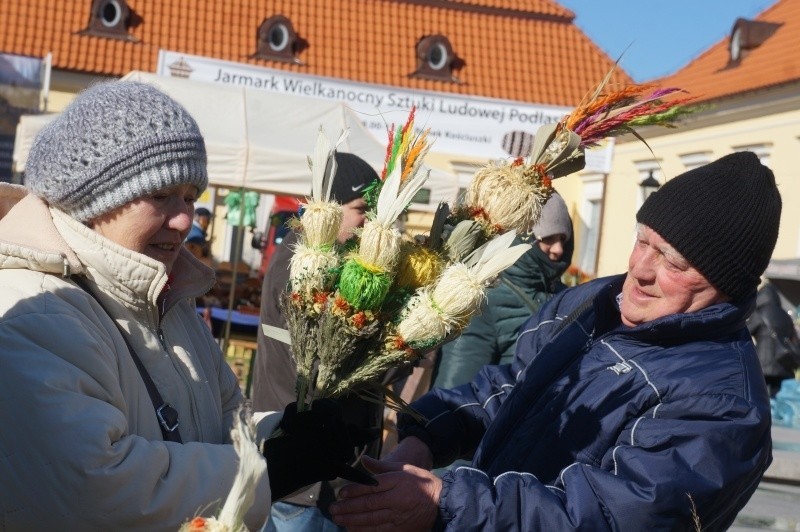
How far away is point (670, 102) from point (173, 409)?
4.91 feet

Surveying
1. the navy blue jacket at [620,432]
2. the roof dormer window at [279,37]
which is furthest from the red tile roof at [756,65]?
the navy blue jacket at [620,432]

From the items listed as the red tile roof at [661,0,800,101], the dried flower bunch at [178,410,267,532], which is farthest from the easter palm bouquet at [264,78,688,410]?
the red tile roof at [661,0,800,101]

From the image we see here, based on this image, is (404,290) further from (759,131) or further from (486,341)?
(759,131)

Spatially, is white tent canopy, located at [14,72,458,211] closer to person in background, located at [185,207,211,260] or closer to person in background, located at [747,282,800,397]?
person in background, located at [185,207,211,260]

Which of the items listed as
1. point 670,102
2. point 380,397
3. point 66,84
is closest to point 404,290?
point 380,397

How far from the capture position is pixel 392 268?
7.89 feet

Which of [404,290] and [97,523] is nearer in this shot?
[97,523]

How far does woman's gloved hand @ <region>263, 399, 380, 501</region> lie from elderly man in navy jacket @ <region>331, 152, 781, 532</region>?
0.20 meters

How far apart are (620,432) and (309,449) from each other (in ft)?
2.47

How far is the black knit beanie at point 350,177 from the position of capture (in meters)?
3.96

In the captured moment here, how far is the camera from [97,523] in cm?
197

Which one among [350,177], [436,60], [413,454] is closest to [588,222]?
[436,60]

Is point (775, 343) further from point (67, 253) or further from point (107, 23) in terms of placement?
point (107, 23)

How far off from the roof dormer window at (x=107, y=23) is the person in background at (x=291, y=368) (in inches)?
947
